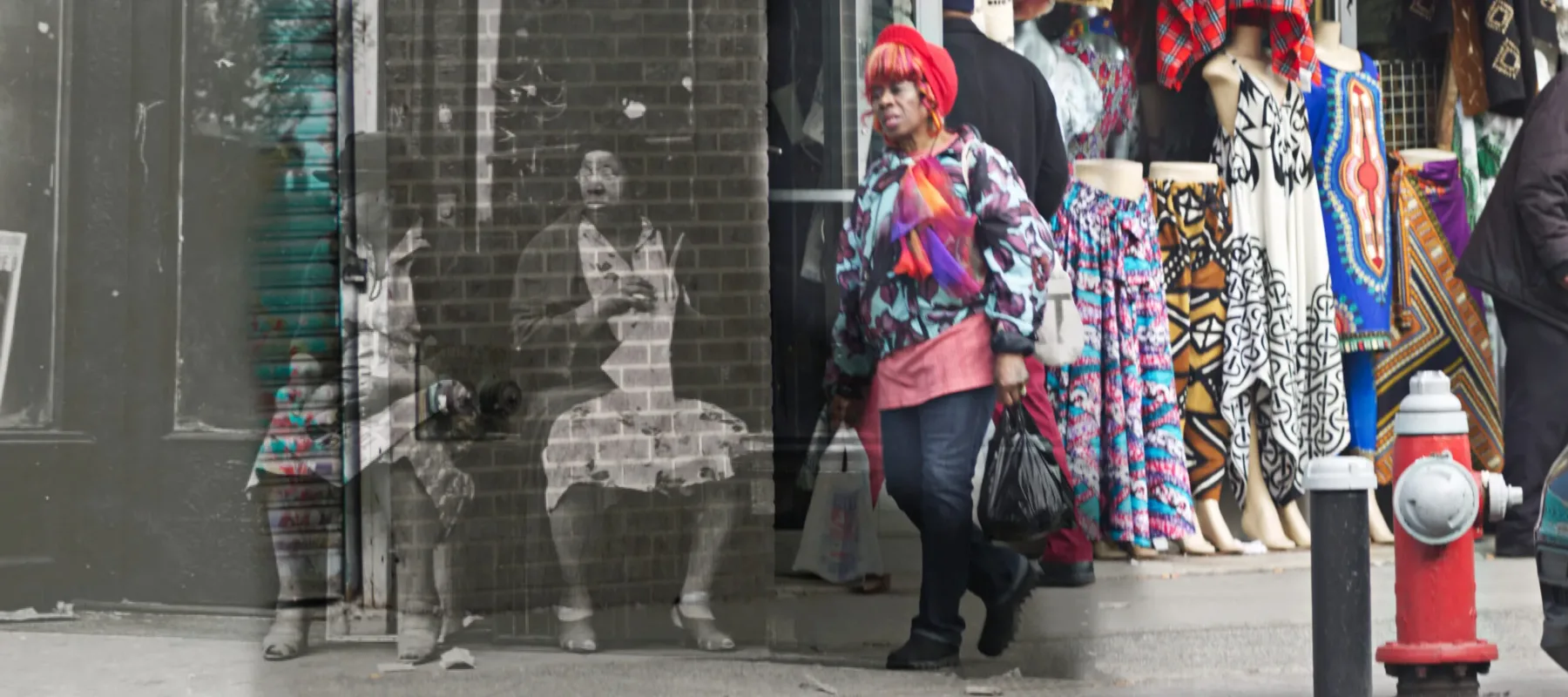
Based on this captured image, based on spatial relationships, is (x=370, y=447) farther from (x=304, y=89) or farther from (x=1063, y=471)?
(x=1063, y=471)

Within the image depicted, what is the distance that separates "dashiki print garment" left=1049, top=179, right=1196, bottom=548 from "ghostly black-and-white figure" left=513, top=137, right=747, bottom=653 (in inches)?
42.2

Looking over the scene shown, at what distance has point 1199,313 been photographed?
6.37 meters

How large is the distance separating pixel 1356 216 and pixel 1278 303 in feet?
1.41

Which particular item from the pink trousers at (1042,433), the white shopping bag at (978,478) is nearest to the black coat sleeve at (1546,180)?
the pink trousers at (1042,433)

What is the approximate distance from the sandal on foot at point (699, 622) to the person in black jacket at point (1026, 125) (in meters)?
0.92

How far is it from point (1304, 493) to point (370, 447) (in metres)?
3.00

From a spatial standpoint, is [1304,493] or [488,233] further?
[1304,493]

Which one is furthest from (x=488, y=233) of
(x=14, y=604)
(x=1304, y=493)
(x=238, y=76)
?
(x=1304, y=493)

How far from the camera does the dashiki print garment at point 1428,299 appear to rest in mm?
6730

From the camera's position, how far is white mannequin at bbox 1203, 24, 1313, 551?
6.24 meters

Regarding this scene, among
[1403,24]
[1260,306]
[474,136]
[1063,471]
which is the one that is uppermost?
[1403,24]

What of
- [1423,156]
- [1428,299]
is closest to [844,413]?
[1428,299]

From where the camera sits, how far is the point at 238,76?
A: 6426 millimetres

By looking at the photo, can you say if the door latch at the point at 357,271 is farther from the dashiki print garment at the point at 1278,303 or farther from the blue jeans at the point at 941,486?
the dashiki print garment at the point at 1278,303
